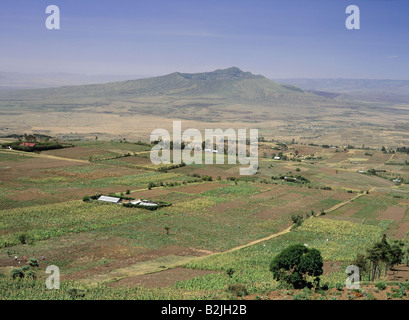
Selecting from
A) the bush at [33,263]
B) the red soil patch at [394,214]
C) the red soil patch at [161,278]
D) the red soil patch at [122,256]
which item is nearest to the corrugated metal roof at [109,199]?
the red soil patch at [122,256]

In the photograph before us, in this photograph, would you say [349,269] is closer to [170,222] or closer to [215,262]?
[215,262]

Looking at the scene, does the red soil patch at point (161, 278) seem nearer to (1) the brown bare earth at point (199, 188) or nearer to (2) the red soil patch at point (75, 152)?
(1) the brown bare earth at point (199, 188)

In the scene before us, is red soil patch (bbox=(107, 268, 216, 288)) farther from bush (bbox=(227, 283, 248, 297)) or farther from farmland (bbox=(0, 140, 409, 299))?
bush (bbox=(227, 283, 248, 297))

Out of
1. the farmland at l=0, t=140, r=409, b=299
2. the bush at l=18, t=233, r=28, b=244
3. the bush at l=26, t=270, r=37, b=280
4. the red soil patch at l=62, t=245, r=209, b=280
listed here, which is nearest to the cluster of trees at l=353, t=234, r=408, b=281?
the farmland at l=0, t=140, r=409, b=299

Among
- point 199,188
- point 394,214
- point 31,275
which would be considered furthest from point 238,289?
point 199,188
